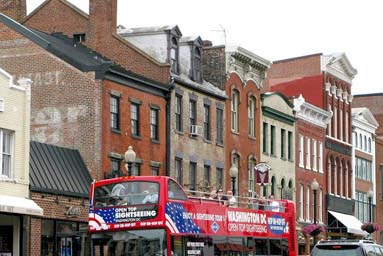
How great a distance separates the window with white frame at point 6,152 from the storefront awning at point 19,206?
106cm

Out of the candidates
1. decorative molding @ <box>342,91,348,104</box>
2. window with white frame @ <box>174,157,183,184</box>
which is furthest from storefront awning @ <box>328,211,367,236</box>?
window with white frame @ <box>174,157,183,184</box>

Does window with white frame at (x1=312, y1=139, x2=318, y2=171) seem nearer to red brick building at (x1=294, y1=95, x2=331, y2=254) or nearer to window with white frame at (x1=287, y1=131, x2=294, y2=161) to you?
red brick building at (x1=294, y1=95, x2=331, y2=254)

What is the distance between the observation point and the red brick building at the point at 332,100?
7031 centimetres

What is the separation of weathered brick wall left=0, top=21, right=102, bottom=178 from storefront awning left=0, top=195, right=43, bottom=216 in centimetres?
622

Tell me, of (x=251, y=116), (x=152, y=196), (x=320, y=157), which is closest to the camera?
(x=152, y=196)

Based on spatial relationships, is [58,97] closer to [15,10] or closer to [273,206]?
[15,10]

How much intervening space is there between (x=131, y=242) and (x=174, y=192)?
1.92 metres

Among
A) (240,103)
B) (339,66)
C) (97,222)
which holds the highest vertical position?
(339,66)

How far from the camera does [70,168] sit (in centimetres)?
4175

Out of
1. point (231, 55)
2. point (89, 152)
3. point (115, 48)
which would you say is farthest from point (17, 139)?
point (231, 55)

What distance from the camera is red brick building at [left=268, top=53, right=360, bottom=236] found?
70.3 meters

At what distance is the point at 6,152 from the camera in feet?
123

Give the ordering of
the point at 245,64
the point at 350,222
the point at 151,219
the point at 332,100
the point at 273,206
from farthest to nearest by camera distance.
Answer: the point at 332,100 < the point at 350,222 < the point at 245,64 < the point at 273,206 < the point at 151,219

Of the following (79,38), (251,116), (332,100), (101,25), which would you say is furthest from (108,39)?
(332,100)
